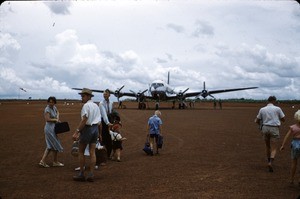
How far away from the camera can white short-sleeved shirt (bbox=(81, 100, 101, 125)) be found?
7.57 meters

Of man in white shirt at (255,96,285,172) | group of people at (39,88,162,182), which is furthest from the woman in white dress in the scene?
man in white shirt at (255,96,285,172)

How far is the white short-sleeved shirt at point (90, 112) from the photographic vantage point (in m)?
7.57

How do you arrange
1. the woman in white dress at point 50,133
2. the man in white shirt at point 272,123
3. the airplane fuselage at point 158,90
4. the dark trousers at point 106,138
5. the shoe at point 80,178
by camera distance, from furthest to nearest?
the airplane fuselage at point 158,90 → the dark trousers at point 106,138 → the woman in white dress at point 50,133 → the man in white shirt at point 272,123 → the shoe at point 80,178

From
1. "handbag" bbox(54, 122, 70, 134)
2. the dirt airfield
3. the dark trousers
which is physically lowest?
the dirt airfield

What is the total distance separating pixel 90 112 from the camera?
7.63m

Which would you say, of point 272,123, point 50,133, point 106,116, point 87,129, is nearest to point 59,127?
point 50,133

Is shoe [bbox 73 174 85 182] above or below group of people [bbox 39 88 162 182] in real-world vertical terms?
below

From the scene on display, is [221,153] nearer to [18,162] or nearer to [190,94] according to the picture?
[18,162]

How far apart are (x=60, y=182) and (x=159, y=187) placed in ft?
7.02

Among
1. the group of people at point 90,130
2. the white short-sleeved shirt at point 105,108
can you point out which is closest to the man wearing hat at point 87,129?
the group of people at point 90,130

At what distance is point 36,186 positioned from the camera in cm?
704

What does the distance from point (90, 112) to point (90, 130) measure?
0.40m

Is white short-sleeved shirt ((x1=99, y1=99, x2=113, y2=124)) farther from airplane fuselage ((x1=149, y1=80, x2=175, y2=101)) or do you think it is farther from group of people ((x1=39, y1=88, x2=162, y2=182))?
airplane fuselage ((x1=149, y1=80, x2=175, y2=101))

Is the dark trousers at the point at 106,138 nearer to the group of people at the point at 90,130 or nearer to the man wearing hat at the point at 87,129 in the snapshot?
the group of people at the point at 90,130
